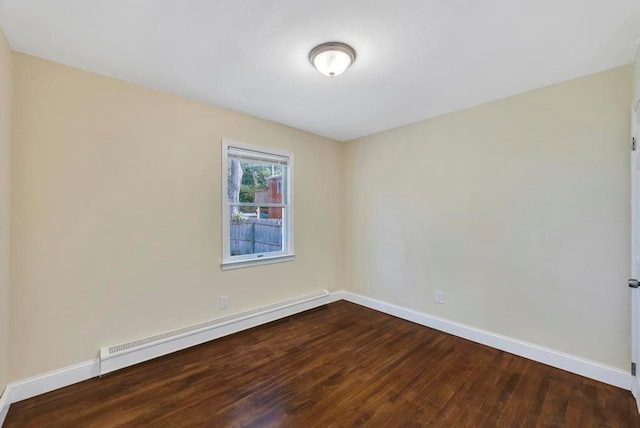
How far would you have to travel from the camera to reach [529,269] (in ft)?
8.14

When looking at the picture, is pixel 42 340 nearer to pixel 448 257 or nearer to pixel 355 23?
pixel 355 23

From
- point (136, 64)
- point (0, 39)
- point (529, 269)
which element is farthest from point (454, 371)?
point (0, 39)

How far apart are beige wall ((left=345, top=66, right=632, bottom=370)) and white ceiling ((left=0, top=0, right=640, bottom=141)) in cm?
30

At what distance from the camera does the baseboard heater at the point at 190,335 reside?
Result: 224cm

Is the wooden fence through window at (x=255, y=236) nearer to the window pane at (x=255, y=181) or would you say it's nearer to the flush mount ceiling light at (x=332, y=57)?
the window pane at (x=255, y=181)

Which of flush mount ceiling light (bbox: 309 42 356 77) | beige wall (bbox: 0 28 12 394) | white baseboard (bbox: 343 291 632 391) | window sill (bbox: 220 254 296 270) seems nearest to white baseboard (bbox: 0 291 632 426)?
white baseboard (bbox: 343 291 632 391)

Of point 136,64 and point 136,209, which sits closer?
point 136,64

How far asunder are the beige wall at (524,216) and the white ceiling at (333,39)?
0.30 m

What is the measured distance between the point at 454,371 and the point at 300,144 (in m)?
2.98

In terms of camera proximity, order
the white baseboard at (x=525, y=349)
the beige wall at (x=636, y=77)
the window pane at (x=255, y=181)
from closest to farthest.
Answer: the beige wall at (x=636, y=77) < the white baseboard at (x=525, y=349) < the window pane at (x=255, y=181)

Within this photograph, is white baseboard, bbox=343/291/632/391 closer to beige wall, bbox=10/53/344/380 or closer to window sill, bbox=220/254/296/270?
window sill, bbox=220/254/296/270

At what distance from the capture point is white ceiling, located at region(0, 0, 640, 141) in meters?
1.54

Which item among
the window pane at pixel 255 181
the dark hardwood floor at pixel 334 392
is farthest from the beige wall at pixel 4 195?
the window pane at pixel 255 181

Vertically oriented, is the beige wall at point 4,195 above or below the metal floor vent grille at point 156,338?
above
